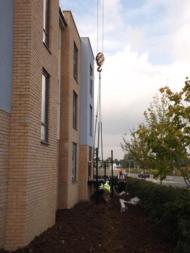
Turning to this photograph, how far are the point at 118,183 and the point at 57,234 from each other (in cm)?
2212

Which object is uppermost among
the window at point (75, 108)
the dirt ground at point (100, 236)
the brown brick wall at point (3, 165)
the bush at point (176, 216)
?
the window at point (75, 108)

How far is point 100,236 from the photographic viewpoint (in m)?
12.7

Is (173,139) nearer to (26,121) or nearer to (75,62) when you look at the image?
(26,121)

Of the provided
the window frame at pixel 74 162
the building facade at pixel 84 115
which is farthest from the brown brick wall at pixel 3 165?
the building facade at pixel 84 115

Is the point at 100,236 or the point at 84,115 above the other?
the point at 84,115

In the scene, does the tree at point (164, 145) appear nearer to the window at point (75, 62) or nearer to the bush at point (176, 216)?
the bush at point (176, 216)

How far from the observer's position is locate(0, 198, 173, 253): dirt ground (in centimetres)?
1070

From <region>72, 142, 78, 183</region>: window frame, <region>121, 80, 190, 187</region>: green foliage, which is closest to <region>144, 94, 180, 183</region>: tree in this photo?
<region>121, 80, 190, 187</region>: green foliage

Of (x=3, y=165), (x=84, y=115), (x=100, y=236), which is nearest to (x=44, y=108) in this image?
(x=3, y=165)

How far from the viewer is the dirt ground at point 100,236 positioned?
10695 millimetres

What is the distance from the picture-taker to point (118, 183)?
34156 mm

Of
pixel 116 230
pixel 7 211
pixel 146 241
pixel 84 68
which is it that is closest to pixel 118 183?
pixel 84 68

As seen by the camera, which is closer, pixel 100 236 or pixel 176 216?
pixel 176 216

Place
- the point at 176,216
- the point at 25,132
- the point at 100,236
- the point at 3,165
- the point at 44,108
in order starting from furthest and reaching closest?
the point at 44,108 → the point at 100,236 → the point at 176,216 → the point at 25,132 → the point at 3,165
